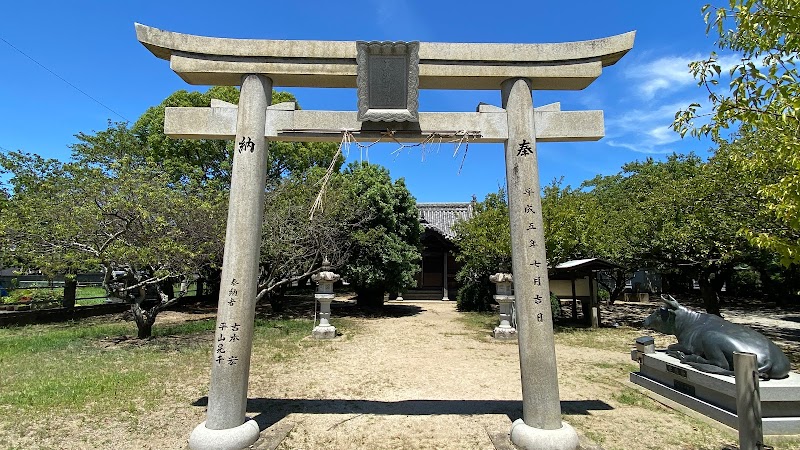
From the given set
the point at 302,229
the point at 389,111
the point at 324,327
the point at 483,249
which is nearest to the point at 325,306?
→ the point at 324,327

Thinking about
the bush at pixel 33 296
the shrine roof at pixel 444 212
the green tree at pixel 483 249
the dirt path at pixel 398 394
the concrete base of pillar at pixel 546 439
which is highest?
Result: the shrine roof at pixel 444 212

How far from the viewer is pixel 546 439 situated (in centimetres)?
428

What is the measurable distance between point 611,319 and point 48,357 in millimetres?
17941

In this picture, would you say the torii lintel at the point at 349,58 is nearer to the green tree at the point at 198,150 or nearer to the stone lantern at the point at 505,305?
the stone lantern at the point at 505,305

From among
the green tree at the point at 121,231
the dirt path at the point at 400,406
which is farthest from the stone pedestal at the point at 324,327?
the green tree at the point at 121,231

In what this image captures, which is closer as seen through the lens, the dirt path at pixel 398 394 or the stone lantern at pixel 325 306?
the dirt path at pixel 398 394

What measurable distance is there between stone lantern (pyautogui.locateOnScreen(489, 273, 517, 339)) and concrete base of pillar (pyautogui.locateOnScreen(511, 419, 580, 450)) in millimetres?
7737

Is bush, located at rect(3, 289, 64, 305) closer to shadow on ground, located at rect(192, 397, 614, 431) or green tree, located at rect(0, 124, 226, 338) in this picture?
green tree, located at rect(0, 124, 226, 338)

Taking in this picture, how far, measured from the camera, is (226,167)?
1788 cm

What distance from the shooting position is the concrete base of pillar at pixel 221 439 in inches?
166

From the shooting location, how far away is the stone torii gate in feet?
15.5

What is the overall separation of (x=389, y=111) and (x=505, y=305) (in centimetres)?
929

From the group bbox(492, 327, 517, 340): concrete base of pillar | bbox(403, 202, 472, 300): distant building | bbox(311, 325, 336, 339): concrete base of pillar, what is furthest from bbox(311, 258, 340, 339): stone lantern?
bbox(403, 202, 472, 300): distant building

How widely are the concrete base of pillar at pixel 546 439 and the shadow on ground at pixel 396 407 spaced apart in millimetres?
968
